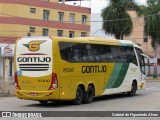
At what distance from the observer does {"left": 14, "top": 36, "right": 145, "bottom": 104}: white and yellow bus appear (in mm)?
19891

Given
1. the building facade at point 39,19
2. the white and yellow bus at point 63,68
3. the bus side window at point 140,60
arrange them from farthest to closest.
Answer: the building facade at point 39,19
the bus side window at point 140,60
the white and yellow bus at point 63,68

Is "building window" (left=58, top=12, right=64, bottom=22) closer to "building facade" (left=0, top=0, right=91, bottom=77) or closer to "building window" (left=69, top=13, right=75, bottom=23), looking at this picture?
"building facade" (left=0, top=0, right=91, bottom=77)

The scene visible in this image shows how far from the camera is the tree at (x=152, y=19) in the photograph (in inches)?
2454

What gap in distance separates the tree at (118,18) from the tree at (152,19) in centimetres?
456

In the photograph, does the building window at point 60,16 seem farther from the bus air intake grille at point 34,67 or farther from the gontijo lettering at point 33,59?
the bus air intake grille at point 34,67

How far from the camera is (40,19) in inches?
2665

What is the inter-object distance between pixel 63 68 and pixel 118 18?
37.6 metres

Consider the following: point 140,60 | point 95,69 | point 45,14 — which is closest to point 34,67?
point 95,69

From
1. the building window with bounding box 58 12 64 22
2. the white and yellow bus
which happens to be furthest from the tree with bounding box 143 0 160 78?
the white and yellow bus

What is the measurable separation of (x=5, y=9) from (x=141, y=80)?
124 feet

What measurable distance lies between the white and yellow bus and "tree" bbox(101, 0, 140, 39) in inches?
1262

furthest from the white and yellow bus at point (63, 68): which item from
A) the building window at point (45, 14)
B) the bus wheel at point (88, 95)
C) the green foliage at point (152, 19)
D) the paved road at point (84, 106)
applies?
the building window at point (45, 14)

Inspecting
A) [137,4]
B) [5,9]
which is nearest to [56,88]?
[137,4]

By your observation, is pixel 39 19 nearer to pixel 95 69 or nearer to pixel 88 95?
pixel 95 69
